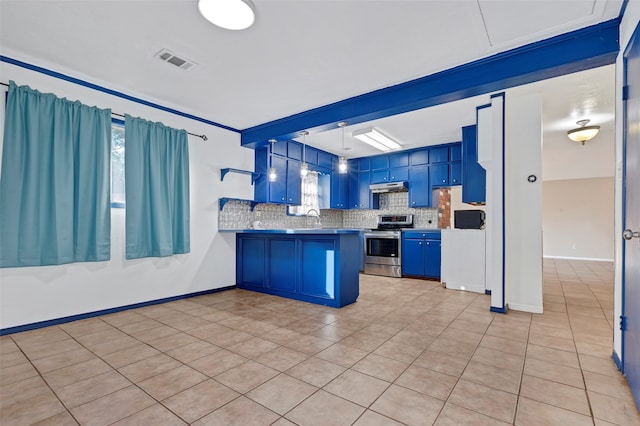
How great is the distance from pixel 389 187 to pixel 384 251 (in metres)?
1.45

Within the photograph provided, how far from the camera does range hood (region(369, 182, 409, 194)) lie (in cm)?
643

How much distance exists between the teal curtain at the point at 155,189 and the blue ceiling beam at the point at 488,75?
183 cm

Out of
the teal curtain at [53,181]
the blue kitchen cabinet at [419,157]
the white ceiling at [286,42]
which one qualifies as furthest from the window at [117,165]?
the blue kitchen cabinet at [419,157]

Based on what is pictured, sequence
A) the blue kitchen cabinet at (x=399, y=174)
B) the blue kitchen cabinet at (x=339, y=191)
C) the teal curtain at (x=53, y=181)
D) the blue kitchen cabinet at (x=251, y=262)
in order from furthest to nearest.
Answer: the blue kitchen cabinet at (x=339, y=191)
the blue kitchen cabinet at (x=399, y=174)
the blue kitchen cabinet at (x=251, y=262)
the teal curtain at (x=53, y=181)

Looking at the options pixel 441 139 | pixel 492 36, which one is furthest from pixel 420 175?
pixel 492 36

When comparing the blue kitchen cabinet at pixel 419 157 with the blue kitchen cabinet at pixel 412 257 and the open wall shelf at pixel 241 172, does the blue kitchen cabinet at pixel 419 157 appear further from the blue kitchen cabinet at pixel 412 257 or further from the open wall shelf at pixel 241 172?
the open wall shelf at pixel 241 172

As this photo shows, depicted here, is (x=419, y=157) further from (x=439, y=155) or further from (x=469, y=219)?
(x=469, y=219)

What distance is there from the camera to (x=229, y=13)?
219 centimetres

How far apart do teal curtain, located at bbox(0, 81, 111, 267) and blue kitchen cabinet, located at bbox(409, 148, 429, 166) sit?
17.1ft

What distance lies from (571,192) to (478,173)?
7.14 m

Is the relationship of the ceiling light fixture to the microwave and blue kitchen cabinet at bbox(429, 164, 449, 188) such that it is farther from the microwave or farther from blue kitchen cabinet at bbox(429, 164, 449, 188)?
the microwave

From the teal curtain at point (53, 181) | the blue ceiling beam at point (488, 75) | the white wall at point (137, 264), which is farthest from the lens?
the white wall at point (137, 264)

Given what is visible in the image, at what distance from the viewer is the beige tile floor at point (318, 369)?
5.41 ft

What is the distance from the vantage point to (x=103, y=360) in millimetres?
2295
